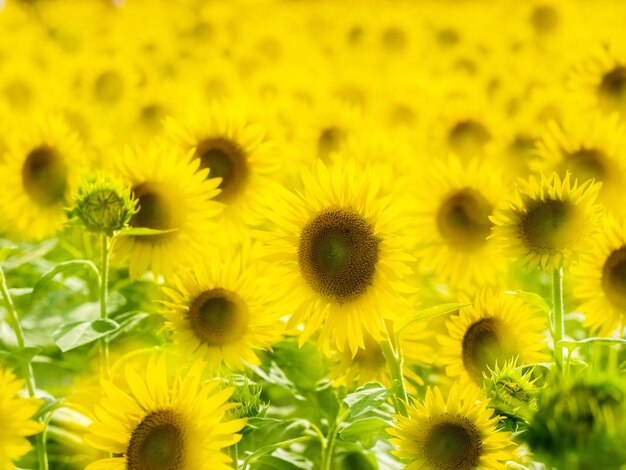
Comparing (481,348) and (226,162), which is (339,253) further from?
(226,162)

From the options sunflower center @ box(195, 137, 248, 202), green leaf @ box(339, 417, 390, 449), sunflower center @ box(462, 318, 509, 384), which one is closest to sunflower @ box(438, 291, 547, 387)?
sunflower center @ box(462, 318, 509, 384)

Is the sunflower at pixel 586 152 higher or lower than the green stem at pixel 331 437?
higher

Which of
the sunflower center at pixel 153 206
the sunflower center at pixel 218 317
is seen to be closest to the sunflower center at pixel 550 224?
the sunflower center at pixel 218 317

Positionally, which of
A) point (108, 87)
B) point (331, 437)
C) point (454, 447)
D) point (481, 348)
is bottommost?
point (454, 447)

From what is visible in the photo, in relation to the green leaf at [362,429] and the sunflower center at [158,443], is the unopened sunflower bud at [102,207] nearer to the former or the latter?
the sunflower center at [158,443]

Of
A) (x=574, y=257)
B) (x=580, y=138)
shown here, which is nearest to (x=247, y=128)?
(x=580, y=138)

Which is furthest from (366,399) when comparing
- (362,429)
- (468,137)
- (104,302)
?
(468,137)

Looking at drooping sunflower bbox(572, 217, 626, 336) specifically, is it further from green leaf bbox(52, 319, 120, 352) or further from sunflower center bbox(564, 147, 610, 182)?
green leaf bbox(52, 319, 120, 352)
